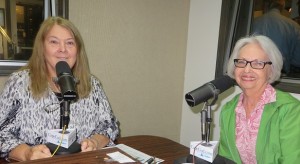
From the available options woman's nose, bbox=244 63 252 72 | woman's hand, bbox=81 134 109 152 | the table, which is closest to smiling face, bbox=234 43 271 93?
woman's nose, bbox=244 63 252 72

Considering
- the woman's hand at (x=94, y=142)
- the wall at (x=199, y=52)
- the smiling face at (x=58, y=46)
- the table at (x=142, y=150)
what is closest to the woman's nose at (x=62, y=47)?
the smiling face at (x=58, y=46)

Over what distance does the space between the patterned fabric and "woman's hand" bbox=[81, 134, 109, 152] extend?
0.78m

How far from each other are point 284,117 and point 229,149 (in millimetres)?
366

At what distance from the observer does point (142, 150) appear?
5.57 feet

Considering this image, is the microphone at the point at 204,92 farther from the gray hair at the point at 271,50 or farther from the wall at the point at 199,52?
the wall at the point at 199,52

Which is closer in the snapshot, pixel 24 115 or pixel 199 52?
pixel 24 115

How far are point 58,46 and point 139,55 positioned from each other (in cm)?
102

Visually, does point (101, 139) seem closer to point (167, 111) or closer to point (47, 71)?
point (47, 71)

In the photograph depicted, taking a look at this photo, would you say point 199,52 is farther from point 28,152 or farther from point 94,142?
point 28,152

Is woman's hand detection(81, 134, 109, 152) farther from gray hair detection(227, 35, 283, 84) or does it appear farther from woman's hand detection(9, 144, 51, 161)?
gray hair detection(227, 35, 283, 84)

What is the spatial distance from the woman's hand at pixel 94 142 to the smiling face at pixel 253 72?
862 mm

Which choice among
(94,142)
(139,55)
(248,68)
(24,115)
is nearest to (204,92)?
(248,68)

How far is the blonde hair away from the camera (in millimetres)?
1677

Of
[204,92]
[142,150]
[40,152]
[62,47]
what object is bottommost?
[142,150]
